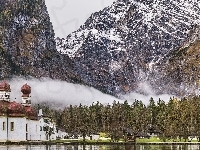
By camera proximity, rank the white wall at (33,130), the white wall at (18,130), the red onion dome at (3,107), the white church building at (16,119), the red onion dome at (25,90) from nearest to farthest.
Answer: the red onion dome at (3,107), the white church building at (16,119), the white wall at (18,130), the red onion dome at (25,90), the white wall at (33,130)

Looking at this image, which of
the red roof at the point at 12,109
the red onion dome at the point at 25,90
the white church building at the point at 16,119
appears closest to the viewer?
the red roof at the point at 12,109

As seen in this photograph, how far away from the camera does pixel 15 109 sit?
14862 centimetres

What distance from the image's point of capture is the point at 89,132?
19800cm

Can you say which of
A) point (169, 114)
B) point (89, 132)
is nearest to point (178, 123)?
point (169, 114)

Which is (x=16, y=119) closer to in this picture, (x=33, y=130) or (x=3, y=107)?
(x=3, y=107)

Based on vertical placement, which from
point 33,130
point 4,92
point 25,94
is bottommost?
point 33,130

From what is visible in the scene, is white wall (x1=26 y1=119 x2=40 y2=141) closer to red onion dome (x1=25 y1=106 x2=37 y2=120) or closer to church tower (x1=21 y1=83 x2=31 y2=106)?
red onion dome (x1=25 y1=106 x2=37 y2=120)

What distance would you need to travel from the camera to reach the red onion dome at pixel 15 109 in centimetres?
14725

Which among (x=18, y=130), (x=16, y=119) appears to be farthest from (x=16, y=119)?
(x=18, y=130)

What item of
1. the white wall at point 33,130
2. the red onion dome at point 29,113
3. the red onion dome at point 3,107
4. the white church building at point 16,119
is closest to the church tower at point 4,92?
the white church building at point 16,119

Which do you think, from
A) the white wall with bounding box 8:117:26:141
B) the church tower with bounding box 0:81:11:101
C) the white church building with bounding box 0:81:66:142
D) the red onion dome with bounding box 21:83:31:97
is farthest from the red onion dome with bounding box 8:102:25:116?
the red onion dome with bounding box 21:83:31:97

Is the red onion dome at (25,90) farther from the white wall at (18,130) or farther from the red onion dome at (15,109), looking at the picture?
the white wall at (18,130)

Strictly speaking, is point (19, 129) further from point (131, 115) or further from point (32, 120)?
point (131, 115)

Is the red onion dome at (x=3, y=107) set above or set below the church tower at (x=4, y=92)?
below
